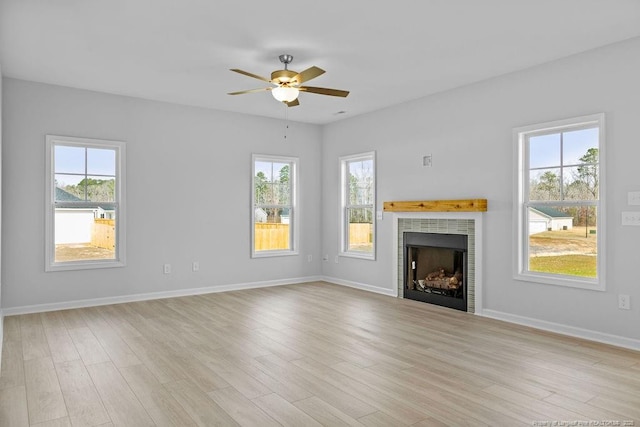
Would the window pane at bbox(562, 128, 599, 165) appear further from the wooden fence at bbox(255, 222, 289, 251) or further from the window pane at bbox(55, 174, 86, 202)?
the window pane at bbox(55, 174, 86, 202)

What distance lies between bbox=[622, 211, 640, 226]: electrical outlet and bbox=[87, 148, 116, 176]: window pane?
582 centimetres

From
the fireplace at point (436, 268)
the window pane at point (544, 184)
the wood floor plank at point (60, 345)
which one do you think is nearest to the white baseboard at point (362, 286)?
the fireplace at point (436, 268)

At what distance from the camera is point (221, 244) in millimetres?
6645

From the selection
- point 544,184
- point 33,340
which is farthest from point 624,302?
point 33,340

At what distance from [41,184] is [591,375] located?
593cm

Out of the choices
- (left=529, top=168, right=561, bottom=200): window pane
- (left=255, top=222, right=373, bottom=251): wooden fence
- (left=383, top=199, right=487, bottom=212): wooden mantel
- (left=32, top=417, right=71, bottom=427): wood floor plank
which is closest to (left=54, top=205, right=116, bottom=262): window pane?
(left=255, top=222, right=373, bottom=251): wooden fence

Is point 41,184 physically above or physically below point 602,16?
below

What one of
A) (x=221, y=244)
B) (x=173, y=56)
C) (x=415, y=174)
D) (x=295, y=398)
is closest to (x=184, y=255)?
(x=221, y=244)

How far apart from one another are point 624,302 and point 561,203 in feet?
3.58

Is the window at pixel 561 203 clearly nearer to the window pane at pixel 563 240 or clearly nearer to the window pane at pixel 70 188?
the window pane at pixel 563 240

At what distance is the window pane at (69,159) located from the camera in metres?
5.44

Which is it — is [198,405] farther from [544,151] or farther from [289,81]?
[544,151]

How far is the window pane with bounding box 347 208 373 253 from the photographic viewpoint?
689cm

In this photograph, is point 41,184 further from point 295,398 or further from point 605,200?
point 605,200
